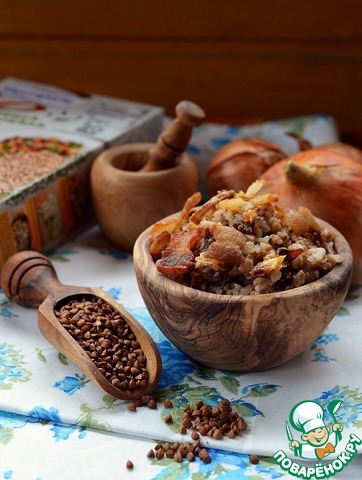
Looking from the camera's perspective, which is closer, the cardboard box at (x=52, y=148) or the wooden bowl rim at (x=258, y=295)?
the wooden bowl rim at (x=258, y=295)

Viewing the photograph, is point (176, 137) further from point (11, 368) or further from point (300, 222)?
point (11, 368)

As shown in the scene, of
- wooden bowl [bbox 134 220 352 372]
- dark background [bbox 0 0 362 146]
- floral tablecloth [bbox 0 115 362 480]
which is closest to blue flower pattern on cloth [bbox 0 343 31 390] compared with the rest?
floral tablecloth [bbox 0 115 362 480]

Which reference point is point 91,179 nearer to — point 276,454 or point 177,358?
point 177,358

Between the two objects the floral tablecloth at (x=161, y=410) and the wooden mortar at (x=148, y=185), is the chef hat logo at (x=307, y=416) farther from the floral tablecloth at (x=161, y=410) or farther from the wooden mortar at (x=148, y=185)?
the wooden mortar at (x=148, y=185)

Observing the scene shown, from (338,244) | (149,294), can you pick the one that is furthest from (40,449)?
(338,244)

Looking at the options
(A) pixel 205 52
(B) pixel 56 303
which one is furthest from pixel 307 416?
(A) pixel 205 52

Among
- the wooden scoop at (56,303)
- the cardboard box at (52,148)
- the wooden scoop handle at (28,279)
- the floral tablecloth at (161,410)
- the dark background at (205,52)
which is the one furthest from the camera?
the dark background at (205,52)

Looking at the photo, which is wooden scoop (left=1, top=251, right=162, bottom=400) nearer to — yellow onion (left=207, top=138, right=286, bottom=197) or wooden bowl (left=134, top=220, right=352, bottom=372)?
wooden bowl (left=134, top=220, right=352, bottom=372)

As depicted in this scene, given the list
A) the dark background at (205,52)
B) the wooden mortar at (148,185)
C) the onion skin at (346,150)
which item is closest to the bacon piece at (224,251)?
the wooden mortar at (148,185)
